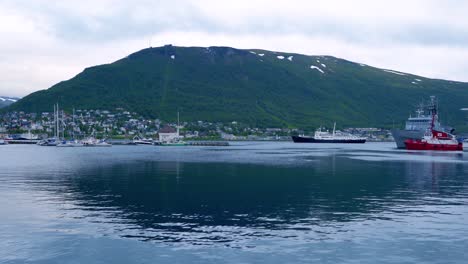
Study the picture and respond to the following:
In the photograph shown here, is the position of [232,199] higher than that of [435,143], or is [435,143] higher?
[435,143]

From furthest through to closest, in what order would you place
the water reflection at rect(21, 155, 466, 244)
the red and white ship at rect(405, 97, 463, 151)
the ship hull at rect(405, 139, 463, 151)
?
the red and white ship at rect(405, 97, 463, 151) → the ship hull at rect(405, 139, 463, 151) → the water reflection at rect(21, 155, 466, 244)

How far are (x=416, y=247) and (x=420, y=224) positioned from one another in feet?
20.4

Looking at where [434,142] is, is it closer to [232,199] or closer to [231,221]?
[232,199]

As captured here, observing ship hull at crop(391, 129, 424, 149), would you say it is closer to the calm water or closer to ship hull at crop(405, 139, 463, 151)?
ship hull at crop(405, 139, 463, 151)

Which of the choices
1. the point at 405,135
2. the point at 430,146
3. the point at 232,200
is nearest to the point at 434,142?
the point at 430,146

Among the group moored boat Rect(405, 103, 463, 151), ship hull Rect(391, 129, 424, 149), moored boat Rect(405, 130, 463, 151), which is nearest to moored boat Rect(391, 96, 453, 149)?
ship hull Rect(391, 129, 424, 149)

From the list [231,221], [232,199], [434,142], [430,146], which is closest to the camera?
[231,221]

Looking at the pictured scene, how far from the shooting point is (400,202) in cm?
4009

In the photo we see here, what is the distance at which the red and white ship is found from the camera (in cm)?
14675

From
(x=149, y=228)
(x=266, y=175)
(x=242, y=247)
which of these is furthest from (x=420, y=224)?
(x=266, y=175)

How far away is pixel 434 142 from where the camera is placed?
147 metres

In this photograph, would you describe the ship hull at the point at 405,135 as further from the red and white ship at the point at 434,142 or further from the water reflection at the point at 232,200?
the water reflection at the point at 232,200

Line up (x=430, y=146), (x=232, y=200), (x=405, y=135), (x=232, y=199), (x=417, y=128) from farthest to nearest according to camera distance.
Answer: (x=417, y=128), (x=405, y=135), (x=430, y=146), (x=232, y=199), (x=232, y=200)

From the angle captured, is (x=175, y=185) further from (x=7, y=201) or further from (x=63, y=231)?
(x=63, y=231)
